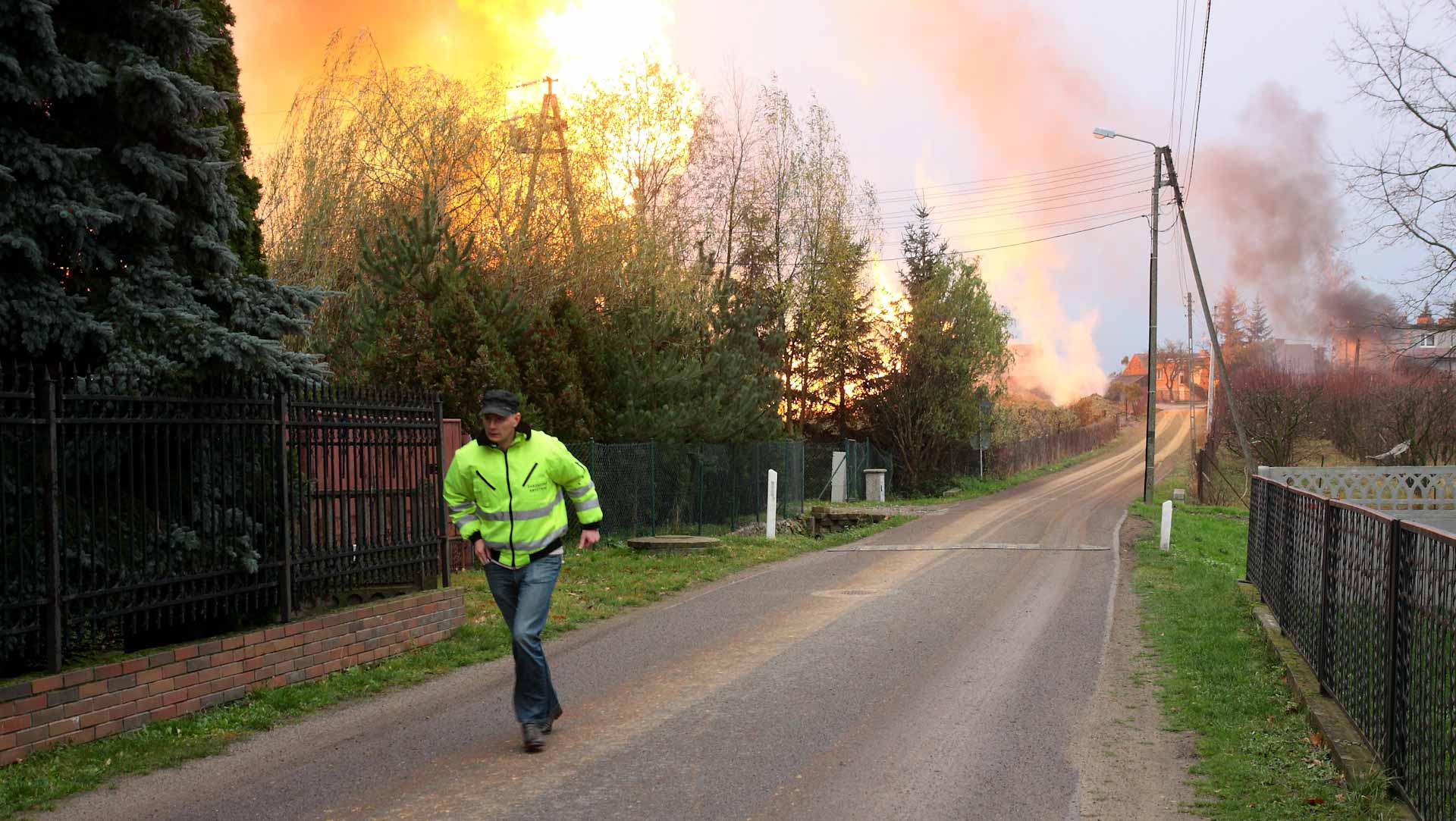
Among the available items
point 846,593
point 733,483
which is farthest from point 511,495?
point 733,483

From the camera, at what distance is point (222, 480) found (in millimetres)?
7957

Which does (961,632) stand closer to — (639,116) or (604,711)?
(604,711)

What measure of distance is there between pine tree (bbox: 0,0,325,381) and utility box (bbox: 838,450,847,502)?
29212 mm

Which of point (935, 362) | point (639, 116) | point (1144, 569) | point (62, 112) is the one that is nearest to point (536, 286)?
point (639, 116)

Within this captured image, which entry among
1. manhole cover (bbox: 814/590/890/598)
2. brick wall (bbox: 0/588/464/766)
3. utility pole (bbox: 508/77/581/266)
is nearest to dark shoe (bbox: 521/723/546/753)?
brick wall (bbox: 0/588/464/766)

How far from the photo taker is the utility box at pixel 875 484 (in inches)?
1519

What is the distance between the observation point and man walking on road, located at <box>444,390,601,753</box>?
6.48 m

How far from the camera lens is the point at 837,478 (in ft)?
122

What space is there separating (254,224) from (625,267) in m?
Result: 12.6

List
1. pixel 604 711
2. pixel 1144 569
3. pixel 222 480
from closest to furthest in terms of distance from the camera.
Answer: pixel 604 711
pixel 222 480
pixel 1144 569

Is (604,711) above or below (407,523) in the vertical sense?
below

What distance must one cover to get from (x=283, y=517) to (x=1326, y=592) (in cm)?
687

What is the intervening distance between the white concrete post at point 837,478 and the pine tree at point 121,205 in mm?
29213

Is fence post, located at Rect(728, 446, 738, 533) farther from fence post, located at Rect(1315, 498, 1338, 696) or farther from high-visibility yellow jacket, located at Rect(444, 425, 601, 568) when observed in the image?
high-visibility yellow jacket, located at Rect(444, 425, 601, 568)
